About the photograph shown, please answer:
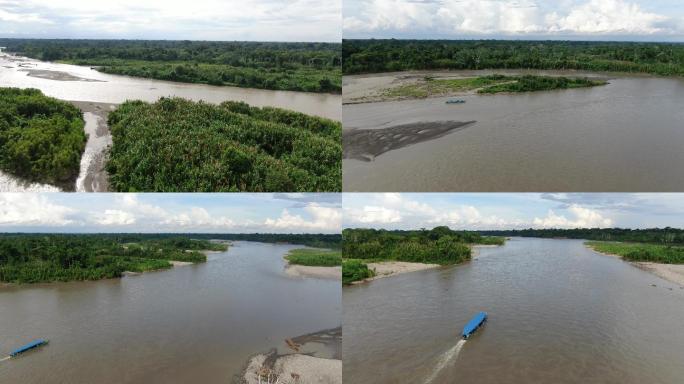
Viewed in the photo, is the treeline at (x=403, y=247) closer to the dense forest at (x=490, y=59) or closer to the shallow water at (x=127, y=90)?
the shallow water at (x=127, y=90)

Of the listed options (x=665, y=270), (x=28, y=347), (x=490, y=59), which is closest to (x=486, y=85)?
(x=490, y=59)

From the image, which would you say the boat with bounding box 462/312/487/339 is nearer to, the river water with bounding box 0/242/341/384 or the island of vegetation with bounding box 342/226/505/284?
the river water with bounding box 0/242/341/384

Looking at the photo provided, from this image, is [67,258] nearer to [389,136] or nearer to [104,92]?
[104,92]

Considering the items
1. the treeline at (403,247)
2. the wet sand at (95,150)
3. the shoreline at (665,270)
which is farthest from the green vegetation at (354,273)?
the shoreline at (665,270)

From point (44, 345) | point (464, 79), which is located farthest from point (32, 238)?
point (464, 79)

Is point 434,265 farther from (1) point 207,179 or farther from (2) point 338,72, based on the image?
(1) point 207,179

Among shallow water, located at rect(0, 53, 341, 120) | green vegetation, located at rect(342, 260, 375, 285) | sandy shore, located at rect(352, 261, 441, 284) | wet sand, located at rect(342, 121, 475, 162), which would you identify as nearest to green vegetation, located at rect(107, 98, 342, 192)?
wet sand, located at rect(342, 121, 475, 162)
